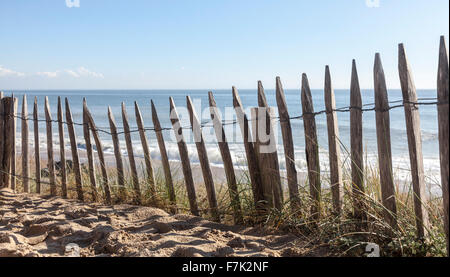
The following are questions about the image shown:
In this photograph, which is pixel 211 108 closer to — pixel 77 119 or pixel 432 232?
pixel 432 232

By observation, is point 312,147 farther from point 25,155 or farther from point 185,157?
point 25,155

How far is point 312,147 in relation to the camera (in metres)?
3.29

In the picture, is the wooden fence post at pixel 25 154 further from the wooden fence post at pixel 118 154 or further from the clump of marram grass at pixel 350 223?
the clump of marram grass at pixel 350 223

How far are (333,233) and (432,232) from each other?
676mm

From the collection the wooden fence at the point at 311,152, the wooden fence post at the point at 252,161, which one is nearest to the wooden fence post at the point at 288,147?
the wooden fence at the point at 311,152

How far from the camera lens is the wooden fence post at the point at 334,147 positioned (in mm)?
3115

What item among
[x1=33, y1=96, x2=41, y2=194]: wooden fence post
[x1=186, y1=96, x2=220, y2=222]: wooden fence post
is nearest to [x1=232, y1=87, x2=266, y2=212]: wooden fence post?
[x1=186, y1=96, x2=220, y2=222]: wooden fence post

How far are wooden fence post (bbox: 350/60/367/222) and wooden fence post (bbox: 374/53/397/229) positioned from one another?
0.16 meters

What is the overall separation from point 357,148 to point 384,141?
0.26 m

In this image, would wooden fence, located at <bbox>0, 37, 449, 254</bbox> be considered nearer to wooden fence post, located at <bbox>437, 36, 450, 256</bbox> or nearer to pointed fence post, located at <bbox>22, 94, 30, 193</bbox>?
wooden fence post, located at <bbox>437, 36, 450, 256</bbox>

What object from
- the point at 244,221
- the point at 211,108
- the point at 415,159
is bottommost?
the point at 244,221

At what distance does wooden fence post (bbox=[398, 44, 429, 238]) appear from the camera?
8.61 feet

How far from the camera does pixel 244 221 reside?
367 cm
